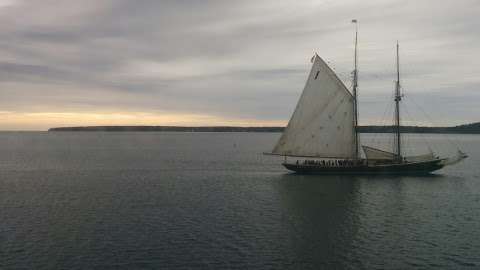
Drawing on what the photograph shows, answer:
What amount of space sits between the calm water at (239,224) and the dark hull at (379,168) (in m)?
6.06

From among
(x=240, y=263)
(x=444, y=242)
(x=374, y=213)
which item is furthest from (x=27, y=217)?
(x=444, y=242)

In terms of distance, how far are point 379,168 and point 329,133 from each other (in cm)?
1071

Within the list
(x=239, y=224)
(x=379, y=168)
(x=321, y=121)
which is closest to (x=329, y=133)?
(x=321, y=121)

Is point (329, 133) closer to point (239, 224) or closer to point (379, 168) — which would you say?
point (379, 168)

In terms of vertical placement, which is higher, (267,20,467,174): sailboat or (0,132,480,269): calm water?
(267,20,467,174): sailboat

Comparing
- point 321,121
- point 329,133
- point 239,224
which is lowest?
point 239,224

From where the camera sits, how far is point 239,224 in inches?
1775

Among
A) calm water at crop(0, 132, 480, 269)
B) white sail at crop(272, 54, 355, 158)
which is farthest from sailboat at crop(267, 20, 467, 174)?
calm water at crop(0, 132, 480, 269)

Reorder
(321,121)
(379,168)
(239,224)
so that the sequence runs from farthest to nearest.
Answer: (379,168) → (321,121) → (239,224)

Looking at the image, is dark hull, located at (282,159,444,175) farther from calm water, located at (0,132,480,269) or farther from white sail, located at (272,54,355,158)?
calm water, located at (0,132,480,269)

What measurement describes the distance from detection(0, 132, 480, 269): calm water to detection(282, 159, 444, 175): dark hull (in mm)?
6055

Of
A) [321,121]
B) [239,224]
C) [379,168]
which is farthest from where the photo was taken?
[379,168]

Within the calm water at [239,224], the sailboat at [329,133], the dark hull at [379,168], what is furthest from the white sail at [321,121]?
the calm water at [239,224]

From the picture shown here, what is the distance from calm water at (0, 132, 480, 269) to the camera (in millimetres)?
34906
